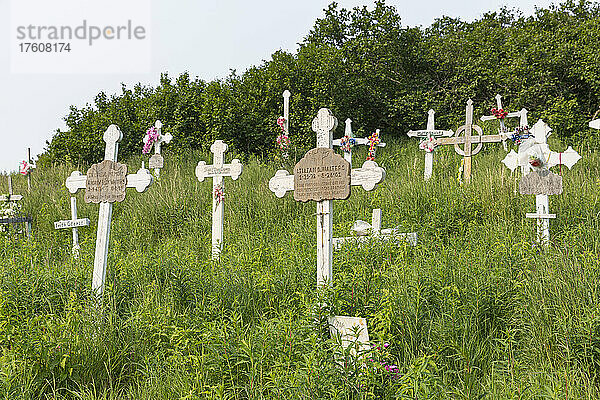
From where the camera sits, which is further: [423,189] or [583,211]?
[423,189]

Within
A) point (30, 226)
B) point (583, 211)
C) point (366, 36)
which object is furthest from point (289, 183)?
point (366, 36)

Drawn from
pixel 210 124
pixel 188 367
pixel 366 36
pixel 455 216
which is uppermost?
pixel 366 36

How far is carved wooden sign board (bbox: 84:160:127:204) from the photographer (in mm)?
6332

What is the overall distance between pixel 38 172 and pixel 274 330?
14491 mm

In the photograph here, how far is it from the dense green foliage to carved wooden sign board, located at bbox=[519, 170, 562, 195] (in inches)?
390

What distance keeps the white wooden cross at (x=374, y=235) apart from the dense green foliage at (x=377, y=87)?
32.8 ft

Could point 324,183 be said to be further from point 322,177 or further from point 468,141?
point 468,141

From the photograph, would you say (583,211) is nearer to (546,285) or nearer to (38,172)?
(546,285)

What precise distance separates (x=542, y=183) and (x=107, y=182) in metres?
5.16

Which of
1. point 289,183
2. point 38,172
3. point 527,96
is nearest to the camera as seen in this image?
point 289,183

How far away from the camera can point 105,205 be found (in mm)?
6406

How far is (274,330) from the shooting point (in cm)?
383

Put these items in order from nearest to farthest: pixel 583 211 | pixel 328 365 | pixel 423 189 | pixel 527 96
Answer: pixel 328 365, pixel 583 211, pixel 423 189, pixel 527 96

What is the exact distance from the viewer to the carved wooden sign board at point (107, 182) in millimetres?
6332
